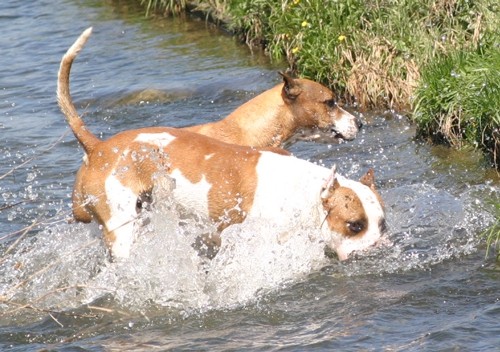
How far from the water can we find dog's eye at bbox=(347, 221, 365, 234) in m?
0.30

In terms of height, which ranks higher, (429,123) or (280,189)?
(280,189)

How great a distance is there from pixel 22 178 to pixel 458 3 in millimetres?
5012

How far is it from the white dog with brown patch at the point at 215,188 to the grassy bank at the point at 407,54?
2.63m

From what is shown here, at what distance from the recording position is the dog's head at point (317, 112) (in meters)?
8.53

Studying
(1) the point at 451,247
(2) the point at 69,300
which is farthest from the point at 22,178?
(1) the point at 451,247

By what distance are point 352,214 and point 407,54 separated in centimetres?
467

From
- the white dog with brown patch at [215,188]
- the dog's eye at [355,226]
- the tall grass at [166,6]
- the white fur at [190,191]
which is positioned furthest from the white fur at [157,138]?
the tall grass at [166,6]

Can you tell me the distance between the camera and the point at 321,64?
38.8 feet

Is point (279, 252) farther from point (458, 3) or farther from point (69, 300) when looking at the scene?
point (458, 3)

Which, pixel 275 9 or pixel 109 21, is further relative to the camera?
pixel 109 21

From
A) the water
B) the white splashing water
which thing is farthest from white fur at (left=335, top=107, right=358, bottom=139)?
the white splashing water

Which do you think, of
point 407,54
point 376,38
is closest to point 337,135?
point 407,54

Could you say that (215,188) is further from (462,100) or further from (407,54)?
(407,54)

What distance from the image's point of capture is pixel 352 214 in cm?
675
